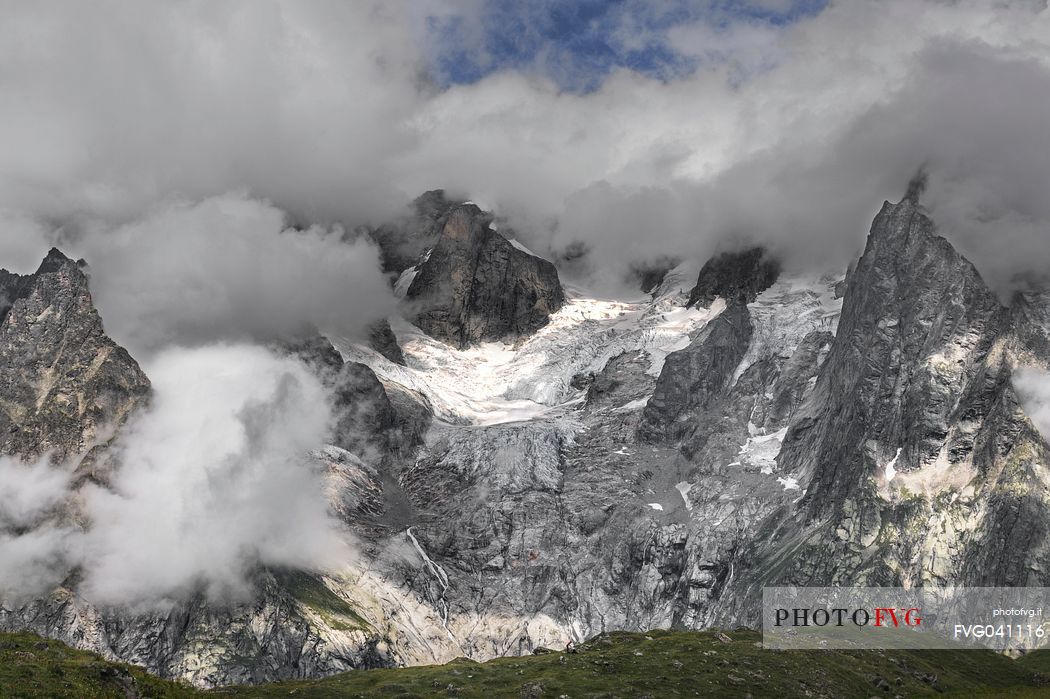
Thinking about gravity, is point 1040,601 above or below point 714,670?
above

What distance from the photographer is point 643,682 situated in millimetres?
125250

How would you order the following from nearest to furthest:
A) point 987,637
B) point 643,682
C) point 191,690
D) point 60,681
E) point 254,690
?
1. point 60,681
2. point 191,690
3. point 254,690
4. point 643,682
5. point 987,637

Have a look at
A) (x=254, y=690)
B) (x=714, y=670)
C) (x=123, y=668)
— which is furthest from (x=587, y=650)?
(x=123, y=668)

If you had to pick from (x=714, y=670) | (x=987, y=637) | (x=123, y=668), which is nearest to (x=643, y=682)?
(x=714, y=670)

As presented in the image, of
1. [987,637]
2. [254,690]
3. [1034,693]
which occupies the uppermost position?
[987,637]

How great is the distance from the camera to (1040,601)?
654ft

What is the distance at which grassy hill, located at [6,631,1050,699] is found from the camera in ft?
395

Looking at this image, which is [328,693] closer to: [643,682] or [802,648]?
[643,682]

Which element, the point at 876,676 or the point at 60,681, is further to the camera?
the point at 876,676

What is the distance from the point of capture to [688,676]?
5054 inches

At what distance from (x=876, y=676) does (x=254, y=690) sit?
80827 millimetres

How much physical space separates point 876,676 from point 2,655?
107 metres

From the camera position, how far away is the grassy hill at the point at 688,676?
4739 inches

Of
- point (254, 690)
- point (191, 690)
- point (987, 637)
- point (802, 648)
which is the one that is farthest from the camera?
point (987, 637)
